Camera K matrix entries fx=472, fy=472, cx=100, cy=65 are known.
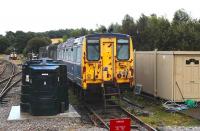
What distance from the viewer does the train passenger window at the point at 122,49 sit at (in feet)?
60.6

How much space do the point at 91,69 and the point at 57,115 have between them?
286 centimetres

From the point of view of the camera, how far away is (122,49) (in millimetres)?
18531

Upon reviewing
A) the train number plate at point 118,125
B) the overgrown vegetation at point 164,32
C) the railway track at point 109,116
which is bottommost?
the railway track at point 109,116

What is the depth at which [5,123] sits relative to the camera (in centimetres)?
1454

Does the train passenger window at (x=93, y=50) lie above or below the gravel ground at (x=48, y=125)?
above

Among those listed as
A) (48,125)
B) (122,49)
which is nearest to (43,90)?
(48,125)

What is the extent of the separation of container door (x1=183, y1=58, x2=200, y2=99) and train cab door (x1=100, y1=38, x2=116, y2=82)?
9.51 feet

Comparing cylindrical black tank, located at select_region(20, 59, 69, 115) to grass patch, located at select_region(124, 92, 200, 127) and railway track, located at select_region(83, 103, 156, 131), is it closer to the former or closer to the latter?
railway track, located at select_region(83, 103, 156, 131)

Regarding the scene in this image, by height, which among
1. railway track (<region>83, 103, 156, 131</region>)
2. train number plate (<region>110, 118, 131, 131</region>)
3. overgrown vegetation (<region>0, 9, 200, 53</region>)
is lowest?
railway track (<region>83, 103, 156, 131</region>)

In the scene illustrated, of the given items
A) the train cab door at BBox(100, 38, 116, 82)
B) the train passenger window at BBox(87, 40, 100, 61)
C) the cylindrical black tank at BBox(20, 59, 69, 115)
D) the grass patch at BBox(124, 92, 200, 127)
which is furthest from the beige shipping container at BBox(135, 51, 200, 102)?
the cylindrical black tank at BBox(20, 59, 69, 115)

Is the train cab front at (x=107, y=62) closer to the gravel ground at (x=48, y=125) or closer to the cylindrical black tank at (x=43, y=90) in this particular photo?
the cylindrical black tank at (x=43, y=90)

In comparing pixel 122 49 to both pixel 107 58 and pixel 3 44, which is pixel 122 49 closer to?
pixel 107 58

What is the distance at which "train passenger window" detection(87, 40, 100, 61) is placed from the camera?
18.3m

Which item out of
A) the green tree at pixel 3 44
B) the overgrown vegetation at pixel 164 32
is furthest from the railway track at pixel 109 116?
the green tree at pixel 3 44
